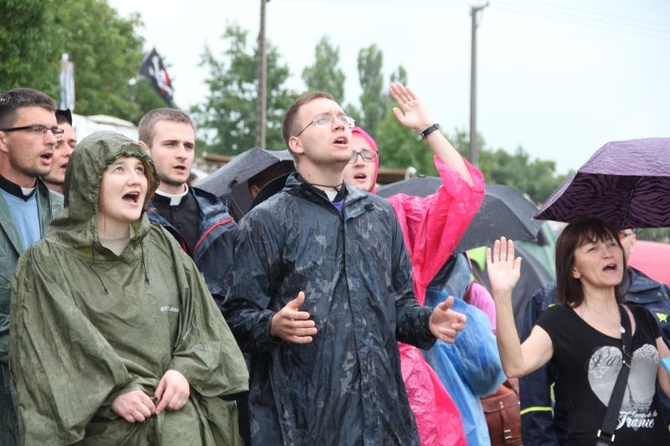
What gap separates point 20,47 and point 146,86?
33.2m

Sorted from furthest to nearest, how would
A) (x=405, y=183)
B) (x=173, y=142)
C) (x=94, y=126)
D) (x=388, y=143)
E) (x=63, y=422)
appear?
(x=388, y=143), (x=94, y=126), (x=405, y=183), (x=173, y=142), (x=63, y=422)

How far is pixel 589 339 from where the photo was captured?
4.44 metres

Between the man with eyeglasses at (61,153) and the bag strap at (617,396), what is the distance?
320 centimetres

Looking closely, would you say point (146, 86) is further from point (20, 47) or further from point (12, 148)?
point (12, 148)

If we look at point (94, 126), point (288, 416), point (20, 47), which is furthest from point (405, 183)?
point (20, 47)

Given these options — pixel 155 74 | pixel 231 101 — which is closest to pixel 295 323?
pixel 155 74

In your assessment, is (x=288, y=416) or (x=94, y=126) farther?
(x=94, y=126)

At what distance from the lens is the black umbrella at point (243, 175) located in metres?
6.60

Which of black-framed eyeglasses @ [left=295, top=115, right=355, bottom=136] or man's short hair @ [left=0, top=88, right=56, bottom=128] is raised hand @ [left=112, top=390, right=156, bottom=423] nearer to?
black-framed eyeglasses @ [left=295, top=115, right=355, bottom=136]

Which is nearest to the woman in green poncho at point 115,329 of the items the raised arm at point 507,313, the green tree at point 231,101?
the raised arm at point 507,313

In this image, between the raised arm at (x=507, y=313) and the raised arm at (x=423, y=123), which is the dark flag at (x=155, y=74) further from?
the raised arm at (x=507, y=313)

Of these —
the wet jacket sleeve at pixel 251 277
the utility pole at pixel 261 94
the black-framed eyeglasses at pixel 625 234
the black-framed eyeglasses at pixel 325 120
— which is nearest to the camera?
the wet jacket sleeve at pixel 251 277

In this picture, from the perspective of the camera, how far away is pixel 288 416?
4043 millimetres

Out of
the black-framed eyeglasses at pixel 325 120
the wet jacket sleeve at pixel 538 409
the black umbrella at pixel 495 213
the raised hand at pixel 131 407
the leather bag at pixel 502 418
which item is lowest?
the leather bag at pixel 502 418
